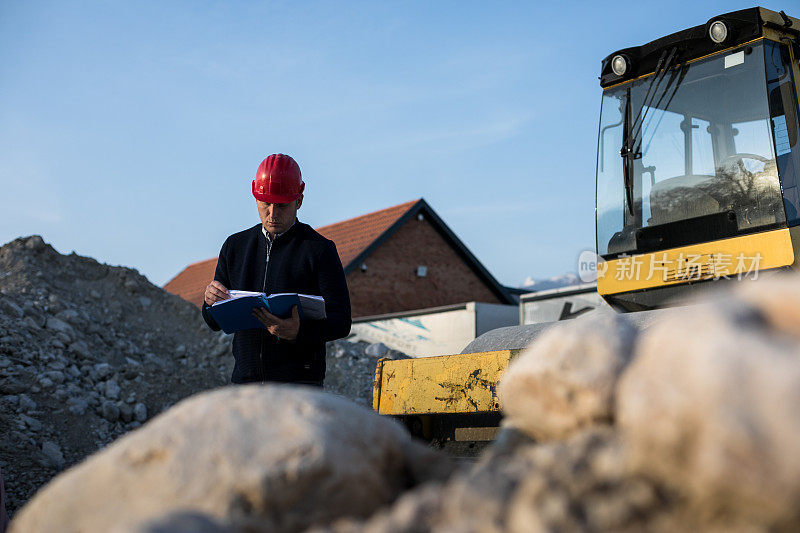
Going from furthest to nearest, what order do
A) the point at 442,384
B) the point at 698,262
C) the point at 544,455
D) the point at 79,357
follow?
the point at 79,357 < the point at 698,262 < the point at 442,384 < the point at 544,455

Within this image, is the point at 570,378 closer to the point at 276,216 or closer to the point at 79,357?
the point at 276,216

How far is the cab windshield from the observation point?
4762 mm

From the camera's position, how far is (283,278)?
365cm

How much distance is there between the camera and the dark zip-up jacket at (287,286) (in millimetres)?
3553

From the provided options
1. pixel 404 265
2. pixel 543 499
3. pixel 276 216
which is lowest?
pixel 543 499

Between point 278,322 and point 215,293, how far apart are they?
36 centimetres

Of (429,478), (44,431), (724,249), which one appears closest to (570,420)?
(429,478)

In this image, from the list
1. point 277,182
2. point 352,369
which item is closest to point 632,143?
point 277,182

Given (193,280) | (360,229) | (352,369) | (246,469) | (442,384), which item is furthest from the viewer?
(193,280)

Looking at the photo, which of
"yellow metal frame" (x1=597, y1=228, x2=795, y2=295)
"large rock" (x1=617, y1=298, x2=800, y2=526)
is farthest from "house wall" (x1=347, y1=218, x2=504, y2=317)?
"large rock" (x1=617, y1=298, x2=800, y2=526)

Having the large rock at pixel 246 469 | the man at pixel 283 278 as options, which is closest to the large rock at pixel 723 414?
the large rock at pixel 246 469

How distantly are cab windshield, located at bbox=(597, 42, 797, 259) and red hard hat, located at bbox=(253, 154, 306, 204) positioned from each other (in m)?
2.74

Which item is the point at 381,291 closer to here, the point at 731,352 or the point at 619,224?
the point at 619,224

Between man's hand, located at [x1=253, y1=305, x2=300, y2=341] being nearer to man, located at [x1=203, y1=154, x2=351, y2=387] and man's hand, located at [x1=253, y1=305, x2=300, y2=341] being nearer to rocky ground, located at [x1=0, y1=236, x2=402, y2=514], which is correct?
man, located at [x1=203, y1=154, x2=351, y2=387]
